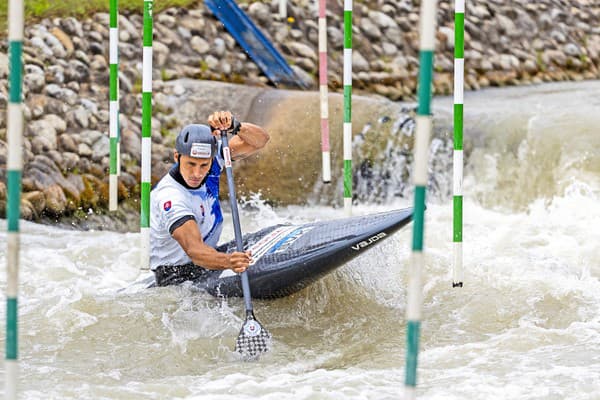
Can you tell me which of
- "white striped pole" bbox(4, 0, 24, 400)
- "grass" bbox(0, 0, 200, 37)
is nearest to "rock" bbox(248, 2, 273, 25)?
"grass" bbox(0, 0, 200, 37)

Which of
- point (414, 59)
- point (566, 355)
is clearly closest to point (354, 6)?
point (414, 59)

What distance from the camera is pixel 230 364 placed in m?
4.05

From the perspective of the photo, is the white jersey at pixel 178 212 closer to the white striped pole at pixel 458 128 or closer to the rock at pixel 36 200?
the white striped pole at pixel 458 128

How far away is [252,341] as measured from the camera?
4.11 meters

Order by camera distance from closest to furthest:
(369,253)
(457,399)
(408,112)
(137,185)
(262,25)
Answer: (457,399) < (369,253) < (137,185) < (408,112) < (262,25)

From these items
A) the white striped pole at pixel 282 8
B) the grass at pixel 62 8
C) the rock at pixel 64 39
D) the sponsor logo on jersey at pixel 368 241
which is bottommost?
the sponsor logo on jersey at pixel 368 241

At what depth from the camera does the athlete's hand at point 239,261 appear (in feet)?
13.8

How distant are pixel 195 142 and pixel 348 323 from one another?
104 cm

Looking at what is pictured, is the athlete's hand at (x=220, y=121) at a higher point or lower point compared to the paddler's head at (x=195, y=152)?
higher

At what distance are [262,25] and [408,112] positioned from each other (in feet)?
5.05

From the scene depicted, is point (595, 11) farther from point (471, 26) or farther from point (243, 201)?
point (243, 201)

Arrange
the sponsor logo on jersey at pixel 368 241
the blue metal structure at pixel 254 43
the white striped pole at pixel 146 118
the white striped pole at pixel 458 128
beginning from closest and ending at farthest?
1. the sponsor logo on jersey at pixel 368 241
2. the white striped pole at pixel 458 128
3. the white striped pole at pixel 146 118
4. the blue metal structure at pixel 254 43

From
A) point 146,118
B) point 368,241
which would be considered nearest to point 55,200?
point 146,118

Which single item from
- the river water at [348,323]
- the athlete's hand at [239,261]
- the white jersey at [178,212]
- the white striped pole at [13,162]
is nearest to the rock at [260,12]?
the river water at [348,323]
